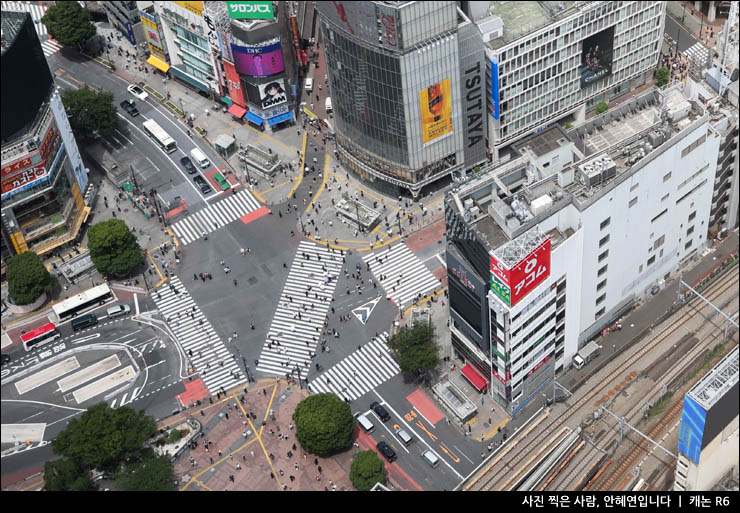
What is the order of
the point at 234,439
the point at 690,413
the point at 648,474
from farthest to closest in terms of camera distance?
the point at 234,439 < the point at 648,474 < the point at 690,413

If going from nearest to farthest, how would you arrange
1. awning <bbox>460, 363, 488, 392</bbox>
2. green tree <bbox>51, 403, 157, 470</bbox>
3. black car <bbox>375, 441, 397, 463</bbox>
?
green tree <bbox>51, 403, 157, 470</bbox>
black car <bbox>375, 441, 397, 463</bbox>
awning <bbox>460, 363, 488, 392</bbox>

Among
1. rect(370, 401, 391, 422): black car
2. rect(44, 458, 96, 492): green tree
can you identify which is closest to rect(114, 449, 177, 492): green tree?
rect(44, 458, 96, 492): green tree

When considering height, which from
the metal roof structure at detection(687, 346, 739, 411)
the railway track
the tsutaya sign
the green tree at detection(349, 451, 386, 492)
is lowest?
the railway track

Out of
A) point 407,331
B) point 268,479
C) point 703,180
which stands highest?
point 703,180

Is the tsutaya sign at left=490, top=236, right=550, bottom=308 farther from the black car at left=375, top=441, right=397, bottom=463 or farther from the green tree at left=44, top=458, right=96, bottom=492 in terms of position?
the green tree at left=44, top=458, right=96, bottom=492

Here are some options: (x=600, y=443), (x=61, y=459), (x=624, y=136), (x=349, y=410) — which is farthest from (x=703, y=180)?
(x=61, y=459)

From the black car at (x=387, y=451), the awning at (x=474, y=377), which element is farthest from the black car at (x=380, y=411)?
the awning at (x=474, y=377)
